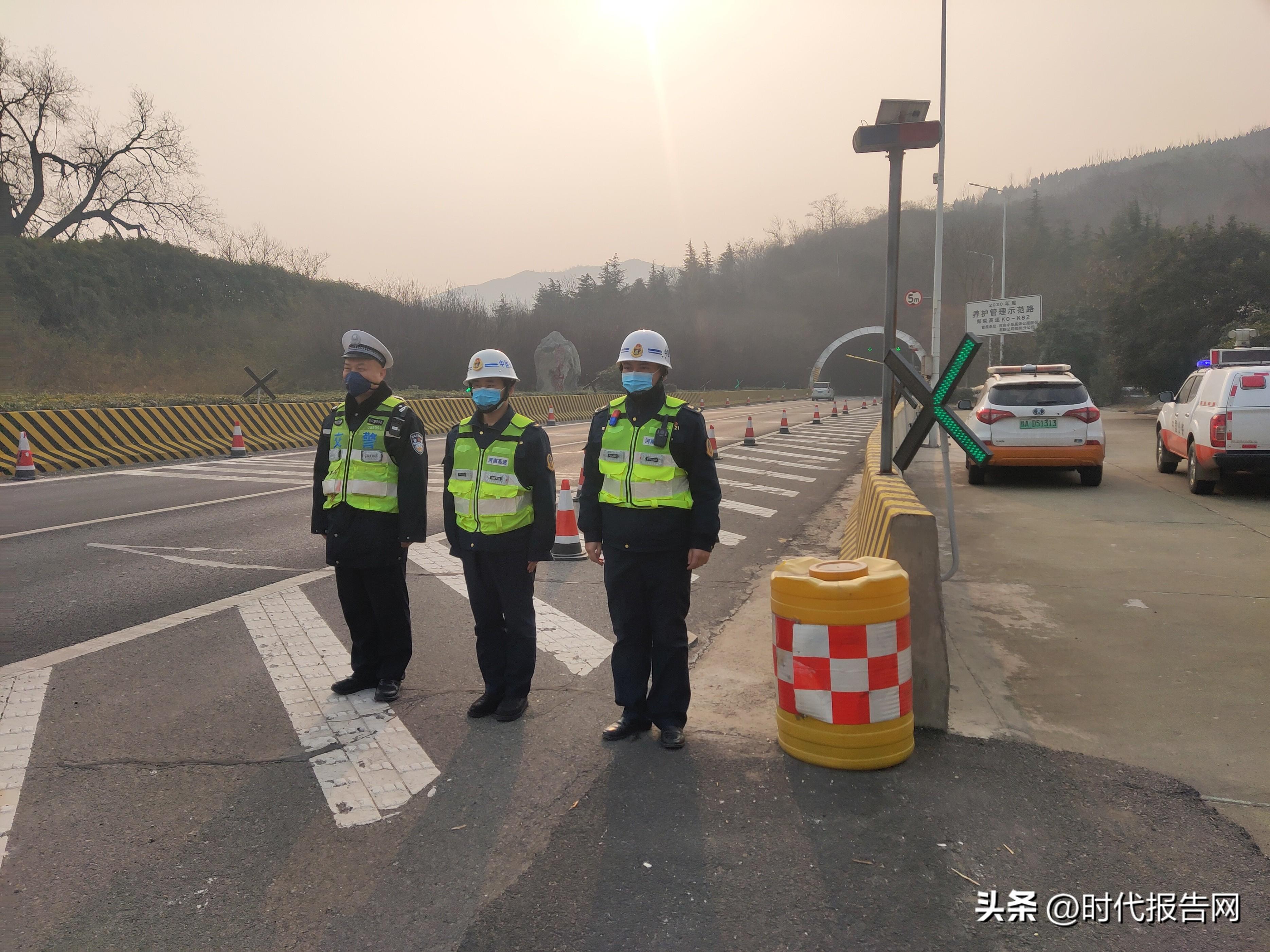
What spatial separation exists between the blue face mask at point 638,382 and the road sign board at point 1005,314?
17.9 metres

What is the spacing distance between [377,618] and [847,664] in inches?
105

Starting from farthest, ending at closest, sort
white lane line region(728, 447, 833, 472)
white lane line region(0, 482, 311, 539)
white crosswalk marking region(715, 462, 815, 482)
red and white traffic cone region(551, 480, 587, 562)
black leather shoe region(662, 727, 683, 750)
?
white lane line region(728, 447, 833, 472), white crosswalk marking region(715, 462, 815, 482), white lane line region(0, 482, 311, 539), red and white traffic cone region(551, 480, 587, 562), black leather shoe region(662, 727, 683, 750)

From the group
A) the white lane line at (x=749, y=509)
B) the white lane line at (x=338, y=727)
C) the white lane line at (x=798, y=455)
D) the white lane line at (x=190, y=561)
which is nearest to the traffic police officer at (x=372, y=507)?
the white lane line at (x=338, y=727)

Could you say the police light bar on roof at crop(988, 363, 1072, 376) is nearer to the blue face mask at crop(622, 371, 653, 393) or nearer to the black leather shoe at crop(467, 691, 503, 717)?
the blue face mask at crop(622, 371, 653, 393)

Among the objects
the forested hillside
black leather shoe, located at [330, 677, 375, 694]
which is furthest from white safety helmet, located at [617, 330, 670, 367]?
the forested hillside

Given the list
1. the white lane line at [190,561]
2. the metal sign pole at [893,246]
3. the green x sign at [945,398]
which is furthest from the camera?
the white lane line at [190,561]

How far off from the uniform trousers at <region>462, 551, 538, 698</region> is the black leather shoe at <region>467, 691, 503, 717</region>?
0.08 ft

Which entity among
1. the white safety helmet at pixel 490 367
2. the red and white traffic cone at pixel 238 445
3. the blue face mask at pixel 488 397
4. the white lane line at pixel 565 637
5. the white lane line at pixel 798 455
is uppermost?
the white safety helmet at pixel 490 367

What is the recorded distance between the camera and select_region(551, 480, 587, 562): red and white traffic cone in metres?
8.27

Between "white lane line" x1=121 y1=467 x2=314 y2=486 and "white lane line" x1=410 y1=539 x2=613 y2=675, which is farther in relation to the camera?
"white lane line" x1=121 y1=467 x2=314 y2=486

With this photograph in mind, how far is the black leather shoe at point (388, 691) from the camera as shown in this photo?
179 inches

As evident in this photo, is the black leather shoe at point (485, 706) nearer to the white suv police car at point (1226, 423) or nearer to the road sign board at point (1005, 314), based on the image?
the white suv police car at point (1226, 423)

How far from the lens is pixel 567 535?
842 cm

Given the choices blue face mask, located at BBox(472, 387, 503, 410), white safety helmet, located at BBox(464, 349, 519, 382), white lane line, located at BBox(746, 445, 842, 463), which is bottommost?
white lane line, located at BBox(746, 445, 842, 463)
